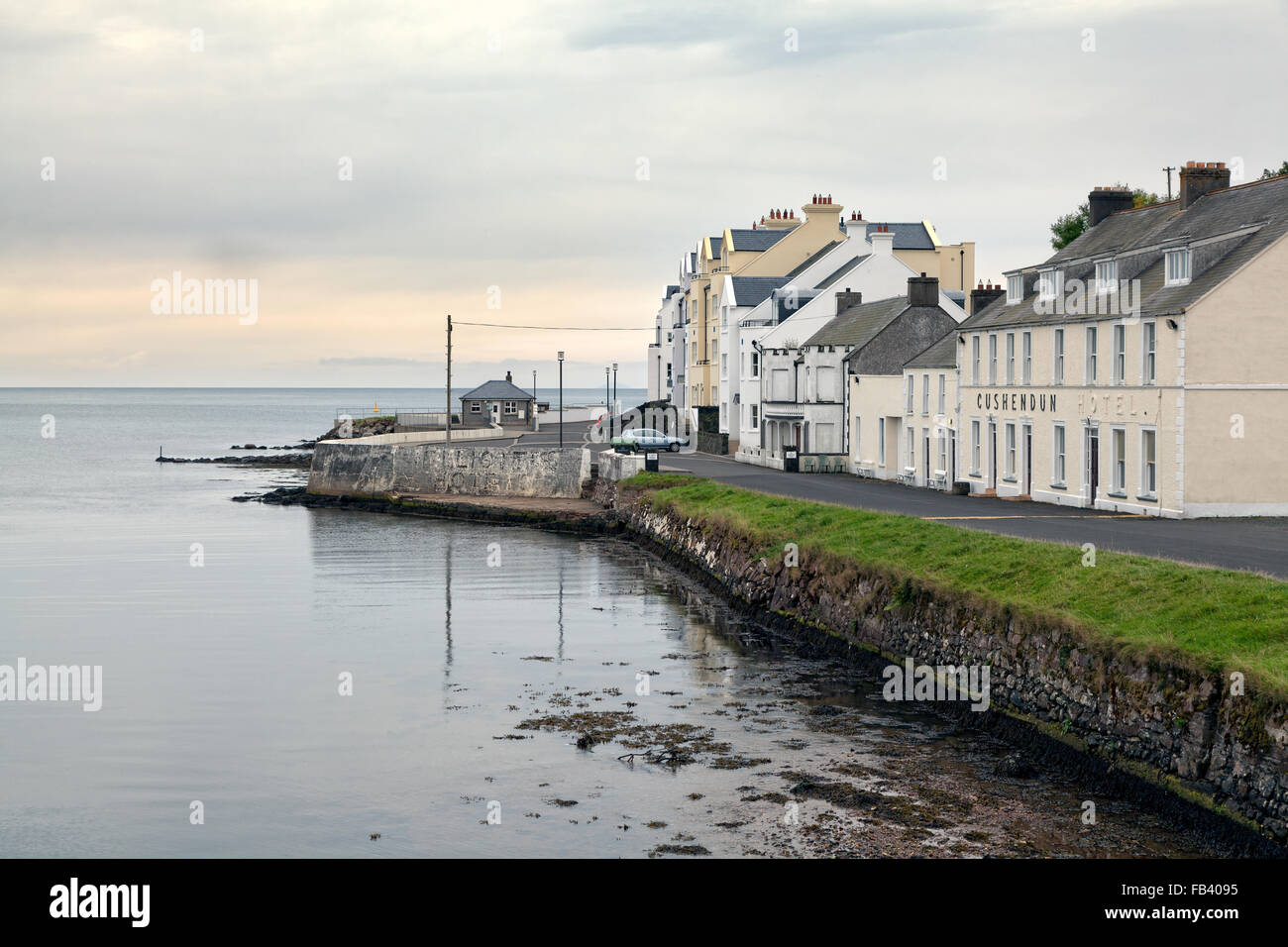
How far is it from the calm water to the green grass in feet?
8.04

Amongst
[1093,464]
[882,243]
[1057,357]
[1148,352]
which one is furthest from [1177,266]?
[882,243]

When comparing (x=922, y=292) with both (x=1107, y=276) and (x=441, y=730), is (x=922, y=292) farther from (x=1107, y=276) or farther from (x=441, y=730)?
(x=441, y=730)

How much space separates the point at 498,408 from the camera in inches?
4636

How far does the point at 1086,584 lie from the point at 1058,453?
22508 millimetres

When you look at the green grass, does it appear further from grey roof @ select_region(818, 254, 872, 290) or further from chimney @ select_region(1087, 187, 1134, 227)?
grey roof @ select_region(818, 254, 872, 290)

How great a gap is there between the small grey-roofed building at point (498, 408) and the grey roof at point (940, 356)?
215ft

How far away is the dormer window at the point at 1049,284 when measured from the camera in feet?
151

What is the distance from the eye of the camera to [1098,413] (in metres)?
40.8

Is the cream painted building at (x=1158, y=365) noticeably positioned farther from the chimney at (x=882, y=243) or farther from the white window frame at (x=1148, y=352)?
the chimney at (x=882, y=243)

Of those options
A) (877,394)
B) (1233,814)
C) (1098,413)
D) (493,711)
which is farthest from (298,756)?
(877,394)

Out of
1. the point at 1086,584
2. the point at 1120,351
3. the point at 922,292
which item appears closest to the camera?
the point at 1086,584

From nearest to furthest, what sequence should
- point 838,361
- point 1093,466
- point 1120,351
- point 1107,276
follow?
point 1120,351 < point 1093,466 < point 1107,276 < point 838,361
